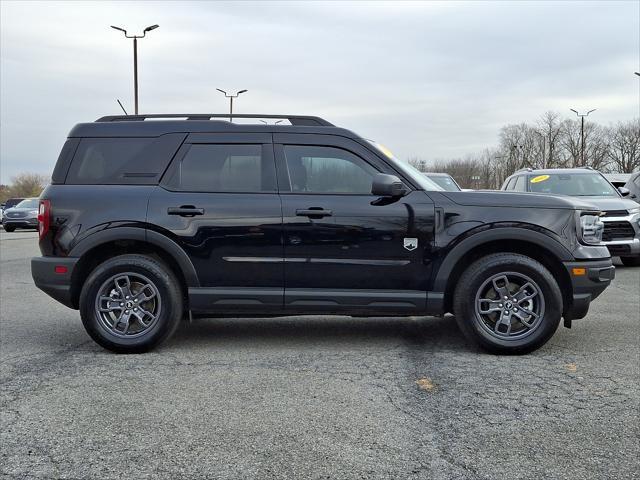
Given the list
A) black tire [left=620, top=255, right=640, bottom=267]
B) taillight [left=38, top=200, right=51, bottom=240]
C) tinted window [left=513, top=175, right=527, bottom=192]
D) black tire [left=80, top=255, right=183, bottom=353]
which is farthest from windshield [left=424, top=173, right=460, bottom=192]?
black tire [left=620, top=255, right=640, bottom=267]

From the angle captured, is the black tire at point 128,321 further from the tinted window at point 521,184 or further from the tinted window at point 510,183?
the tinted window at point 510,183

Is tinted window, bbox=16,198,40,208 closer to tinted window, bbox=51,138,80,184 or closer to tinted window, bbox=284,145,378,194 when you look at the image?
tinted window, bbox=51,138,80,184

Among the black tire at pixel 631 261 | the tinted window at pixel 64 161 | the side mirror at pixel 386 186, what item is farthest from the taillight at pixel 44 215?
the black tire at pixel 631 261

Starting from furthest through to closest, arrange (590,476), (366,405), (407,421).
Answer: (366,405)
(407,421)
(590,476)

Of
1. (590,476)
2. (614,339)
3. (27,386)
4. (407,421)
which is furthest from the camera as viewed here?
(614,339)

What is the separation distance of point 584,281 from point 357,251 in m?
1.83

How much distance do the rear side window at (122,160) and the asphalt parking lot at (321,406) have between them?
1.47 meters

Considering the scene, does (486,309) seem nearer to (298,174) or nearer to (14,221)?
(298,174)

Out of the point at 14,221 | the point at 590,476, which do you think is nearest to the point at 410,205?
the point at 590,476

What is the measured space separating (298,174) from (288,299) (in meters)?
1.05

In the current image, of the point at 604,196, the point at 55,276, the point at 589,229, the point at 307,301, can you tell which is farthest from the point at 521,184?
the point at 55,276

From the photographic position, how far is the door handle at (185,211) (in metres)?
5.03

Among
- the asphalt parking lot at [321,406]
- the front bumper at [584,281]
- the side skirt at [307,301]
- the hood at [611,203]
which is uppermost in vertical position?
the hood at [611,203]

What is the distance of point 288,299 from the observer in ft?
16.5
